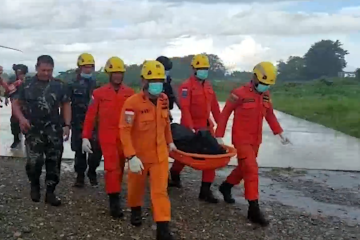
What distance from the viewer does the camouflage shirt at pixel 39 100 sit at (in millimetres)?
6301

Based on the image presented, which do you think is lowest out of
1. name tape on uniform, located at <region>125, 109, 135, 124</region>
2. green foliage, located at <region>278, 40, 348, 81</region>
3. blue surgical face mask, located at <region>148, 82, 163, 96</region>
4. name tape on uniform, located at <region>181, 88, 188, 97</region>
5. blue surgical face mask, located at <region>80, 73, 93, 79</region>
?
name tape on uniform, located at <region>125, 109, 135, 124</region>

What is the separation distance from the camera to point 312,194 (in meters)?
7.97

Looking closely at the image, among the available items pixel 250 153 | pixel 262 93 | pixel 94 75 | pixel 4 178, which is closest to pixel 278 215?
pixel 250 153

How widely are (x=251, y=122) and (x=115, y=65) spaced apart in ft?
5.24

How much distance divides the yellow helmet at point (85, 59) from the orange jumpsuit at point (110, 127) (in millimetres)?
1232

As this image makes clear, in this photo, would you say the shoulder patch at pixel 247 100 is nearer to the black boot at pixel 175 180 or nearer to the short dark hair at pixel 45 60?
the black boot at pixel 175 180

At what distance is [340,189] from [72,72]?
4117mm

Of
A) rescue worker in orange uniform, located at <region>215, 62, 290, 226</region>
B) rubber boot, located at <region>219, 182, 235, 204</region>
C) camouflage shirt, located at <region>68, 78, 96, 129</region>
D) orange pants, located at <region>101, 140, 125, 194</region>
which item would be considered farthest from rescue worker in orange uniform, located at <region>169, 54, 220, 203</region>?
camouflage shirt, located at <region>68, 78, 96, 129</region>

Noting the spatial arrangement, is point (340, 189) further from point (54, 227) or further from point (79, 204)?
point (54, 227)

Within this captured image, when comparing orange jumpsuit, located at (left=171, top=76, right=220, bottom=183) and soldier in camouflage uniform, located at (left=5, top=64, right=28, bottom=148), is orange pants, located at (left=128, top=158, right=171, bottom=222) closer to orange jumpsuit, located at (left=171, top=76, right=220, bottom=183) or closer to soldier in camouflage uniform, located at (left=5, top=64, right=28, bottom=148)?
orange jumpsuit, located at (left=171, top=76, right=220, bottom=183)

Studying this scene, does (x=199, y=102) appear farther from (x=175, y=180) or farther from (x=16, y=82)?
(x=16, y=82)

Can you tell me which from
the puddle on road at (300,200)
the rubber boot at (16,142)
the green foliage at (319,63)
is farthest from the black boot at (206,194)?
the green foliage at (319,63)

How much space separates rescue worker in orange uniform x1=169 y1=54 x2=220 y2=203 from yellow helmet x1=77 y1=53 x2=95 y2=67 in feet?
4.06

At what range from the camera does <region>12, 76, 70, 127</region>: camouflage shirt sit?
20.7 ft
